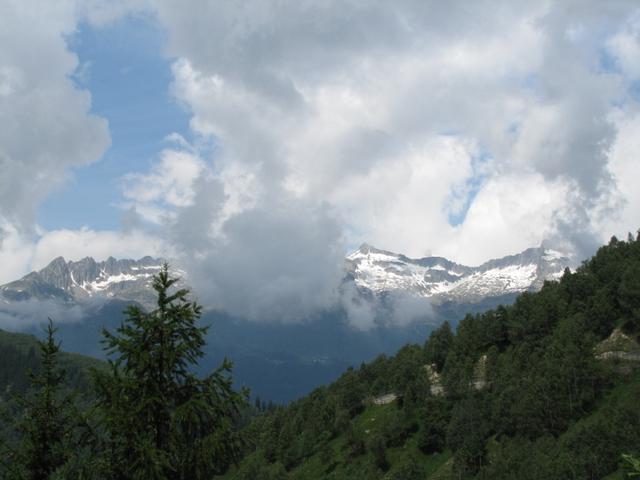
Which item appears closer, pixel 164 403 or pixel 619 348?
pixel 164 403

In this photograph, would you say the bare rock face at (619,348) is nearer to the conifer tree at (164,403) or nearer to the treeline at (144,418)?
the conifer tree at (164,403)

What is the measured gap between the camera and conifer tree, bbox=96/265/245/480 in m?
20.7

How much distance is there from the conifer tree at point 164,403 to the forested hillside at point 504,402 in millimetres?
68321

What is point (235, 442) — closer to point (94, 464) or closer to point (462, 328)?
point (94, 464)

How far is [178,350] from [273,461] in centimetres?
17133

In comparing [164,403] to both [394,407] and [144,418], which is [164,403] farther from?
[394,407]

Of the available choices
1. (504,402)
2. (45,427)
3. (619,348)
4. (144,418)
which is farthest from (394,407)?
(144,418)

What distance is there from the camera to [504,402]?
387 ft

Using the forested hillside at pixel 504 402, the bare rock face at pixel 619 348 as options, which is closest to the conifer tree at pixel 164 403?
the forested hillside at pixel 504 402

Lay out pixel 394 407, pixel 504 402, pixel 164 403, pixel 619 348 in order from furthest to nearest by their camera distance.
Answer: pixel 394 407 → pixel 504 402 → pixel 619 348 → pixel 164 403

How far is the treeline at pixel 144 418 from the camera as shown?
816 inches

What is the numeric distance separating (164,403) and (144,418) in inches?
40.2

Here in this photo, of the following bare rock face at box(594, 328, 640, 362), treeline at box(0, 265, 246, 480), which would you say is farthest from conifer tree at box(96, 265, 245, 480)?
bare rock face at box(594, 328, 640, 362)

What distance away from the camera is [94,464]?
2044 cm
